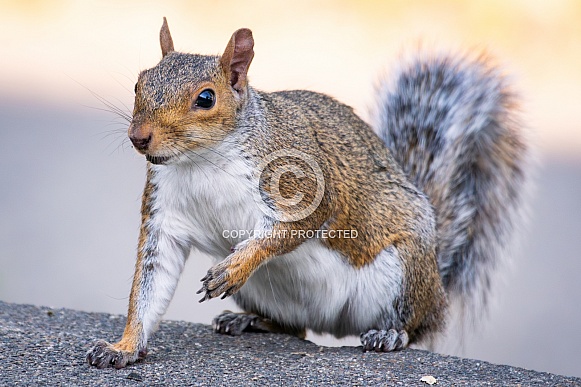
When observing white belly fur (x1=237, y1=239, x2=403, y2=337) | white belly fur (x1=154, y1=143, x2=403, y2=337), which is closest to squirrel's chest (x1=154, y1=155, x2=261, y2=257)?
white belly fur (x1=154, y1=143, x2=403, y2=337)

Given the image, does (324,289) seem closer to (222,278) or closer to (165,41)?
(222,278)

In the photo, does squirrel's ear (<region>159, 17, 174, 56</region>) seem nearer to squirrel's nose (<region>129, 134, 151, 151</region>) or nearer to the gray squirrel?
the gray squirrel

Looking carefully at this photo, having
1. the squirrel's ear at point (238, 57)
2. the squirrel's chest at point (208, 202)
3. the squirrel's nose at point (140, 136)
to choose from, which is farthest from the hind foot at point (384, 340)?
the squirrel's nose at point (140, 136)

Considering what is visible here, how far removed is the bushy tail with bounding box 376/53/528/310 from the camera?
418cm

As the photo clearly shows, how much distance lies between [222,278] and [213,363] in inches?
11.2

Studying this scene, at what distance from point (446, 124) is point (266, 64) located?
157 inches

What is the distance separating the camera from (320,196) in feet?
10.9

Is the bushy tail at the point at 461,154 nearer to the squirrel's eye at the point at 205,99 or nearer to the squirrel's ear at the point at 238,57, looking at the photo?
the squirrel's ear at the point at 238,57

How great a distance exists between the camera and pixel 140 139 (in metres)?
2.81

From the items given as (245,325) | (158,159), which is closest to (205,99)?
(158,159)

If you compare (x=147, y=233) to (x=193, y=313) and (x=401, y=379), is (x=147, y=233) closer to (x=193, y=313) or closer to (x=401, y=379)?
(x=401, y=379)


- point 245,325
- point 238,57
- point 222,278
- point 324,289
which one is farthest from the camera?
point 245,325

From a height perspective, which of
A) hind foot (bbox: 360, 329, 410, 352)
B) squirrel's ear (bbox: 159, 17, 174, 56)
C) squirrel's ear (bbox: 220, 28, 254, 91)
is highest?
squirrel's ear (bbox: 159, 17, 174, 56)

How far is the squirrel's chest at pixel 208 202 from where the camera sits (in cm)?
311
